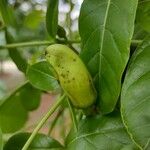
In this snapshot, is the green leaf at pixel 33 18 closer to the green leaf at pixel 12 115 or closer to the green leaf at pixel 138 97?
the green leaf at pixel 12 115

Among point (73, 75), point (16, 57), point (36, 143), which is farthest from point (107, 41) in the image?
point (16, 57)

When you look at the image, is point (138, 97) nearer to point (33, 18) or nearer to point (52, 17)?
point (52, 17)

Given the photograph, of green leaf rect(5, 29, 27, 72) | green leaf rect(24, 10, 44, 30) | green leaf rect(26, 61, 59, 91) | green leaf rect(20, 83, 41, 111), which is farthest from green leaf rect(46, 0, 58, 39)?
green leaf rect(24, 10, 44, 30)

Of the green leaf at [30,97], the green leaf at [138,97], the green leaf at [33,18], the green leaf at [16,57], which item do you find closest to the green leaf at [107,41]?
the green leaf at [138,97]

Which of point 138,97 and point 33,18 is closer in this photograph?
point 138,97

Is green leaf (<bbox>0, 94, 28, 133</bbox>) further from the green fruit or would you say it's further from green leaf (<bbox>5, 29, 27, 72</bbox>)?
the green fruit
